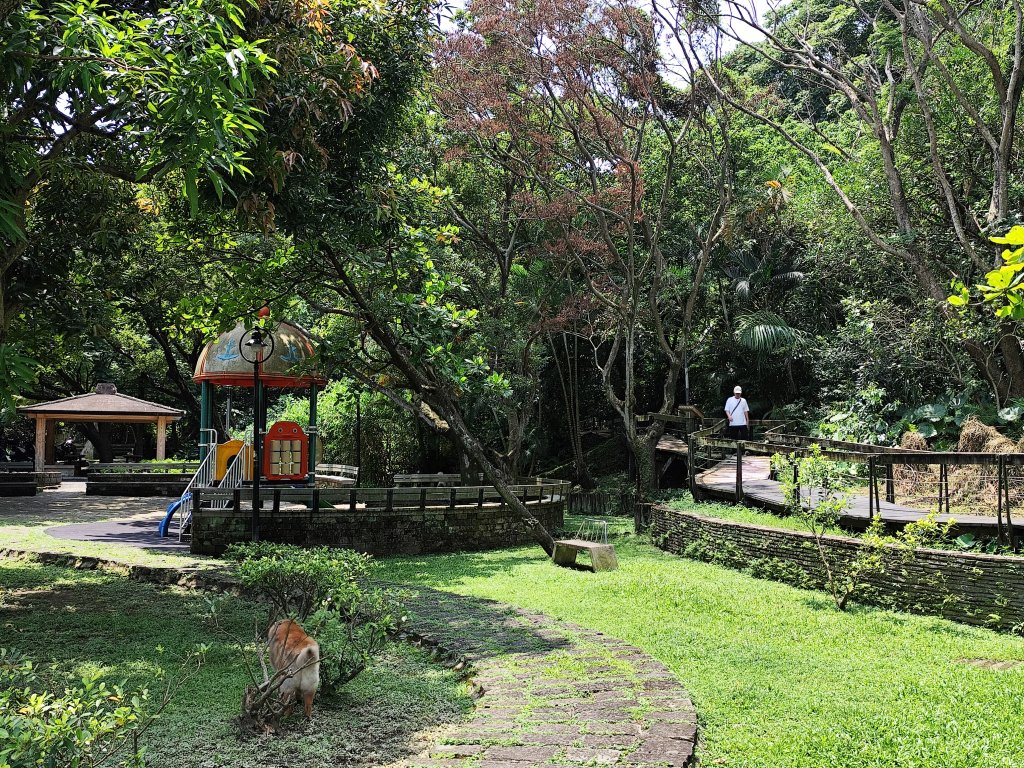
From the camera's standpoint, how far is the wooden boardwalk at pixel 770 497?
9.53 meters

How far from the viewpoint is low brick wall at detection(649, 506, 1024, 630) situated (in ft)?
27.2

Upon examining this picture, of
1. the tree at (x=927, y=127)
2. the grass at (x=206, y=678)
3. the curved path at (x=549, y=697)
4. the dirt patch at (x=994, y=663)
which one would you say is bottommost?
the dirt patch at (x=994, y=663)

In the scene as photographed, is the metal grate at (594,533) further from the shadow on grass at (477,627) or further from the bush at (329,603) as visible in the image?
the bush at (329,603)

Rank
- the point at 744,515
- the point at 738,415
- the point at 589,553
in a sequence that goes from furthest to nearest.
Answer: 1. the point at 738,415
2. the point at 744,515
3. the point at 589,553

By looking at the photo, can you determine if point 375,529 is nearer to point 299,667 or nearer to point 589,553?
point 589,553

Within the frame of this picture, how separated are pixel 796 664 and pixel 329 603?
3724 mm

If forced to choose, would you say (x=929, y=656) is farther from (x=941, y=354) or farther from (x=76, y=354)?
(x=941, y=354)

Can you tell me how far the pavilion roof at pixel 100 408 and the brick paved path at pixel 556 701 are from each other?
20.8 m

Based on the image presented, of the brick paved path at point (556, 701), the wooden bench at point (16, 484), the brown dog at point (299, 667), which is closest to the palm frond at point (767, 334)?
the brick paved path at point (556, 701)

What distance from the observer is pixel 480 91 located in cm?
1612


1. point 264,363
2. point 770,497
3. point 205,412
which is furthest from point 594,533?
point 205,412

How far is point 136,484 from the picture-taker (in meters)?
23.9

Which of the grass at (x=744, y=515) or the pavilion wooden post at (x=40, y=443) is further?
the pavilion wooden post at (x=40, y=443)

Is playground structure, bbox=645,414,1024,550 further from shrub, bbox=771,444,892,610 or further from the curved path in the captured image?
the curved path
